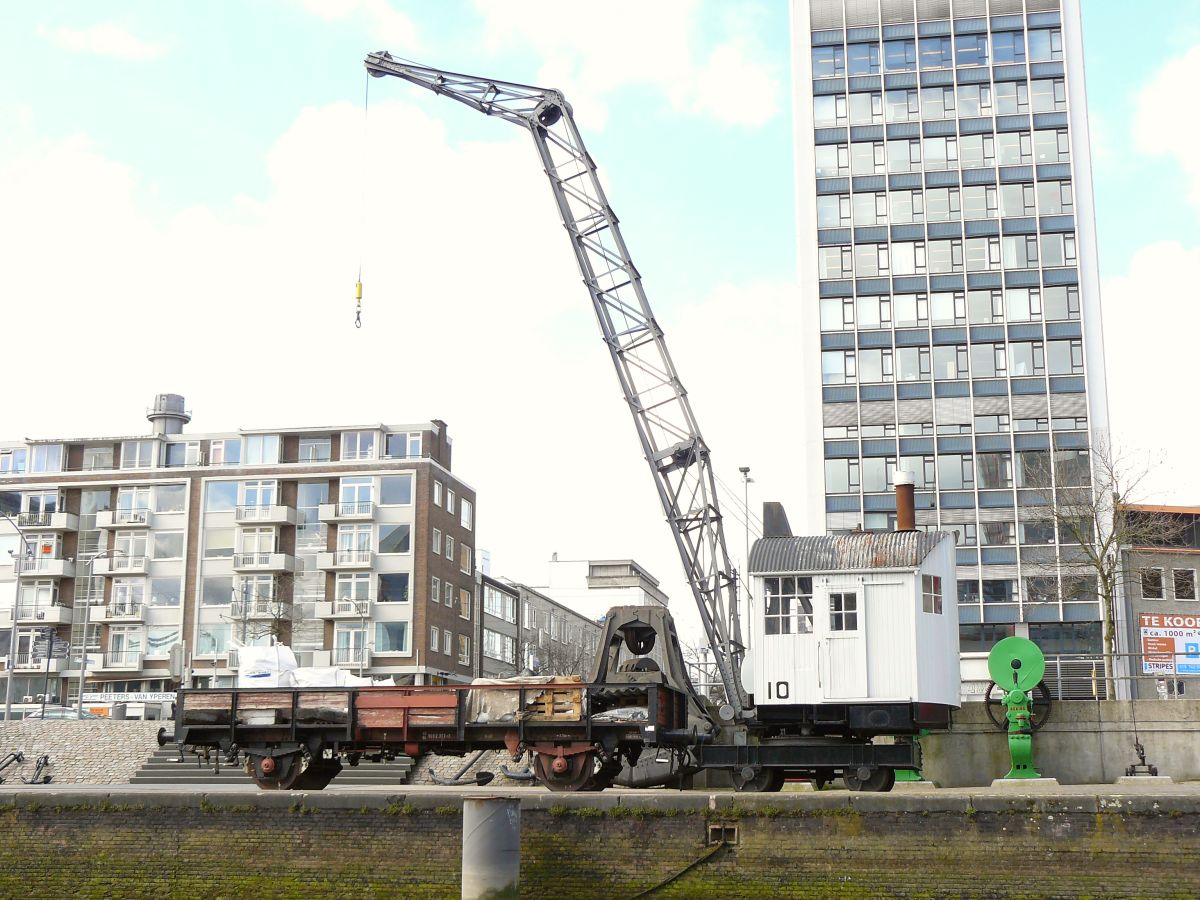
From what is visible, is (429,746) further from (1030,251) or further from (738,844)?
(1030,251)

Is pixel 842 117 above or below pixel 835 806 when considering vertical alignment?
above

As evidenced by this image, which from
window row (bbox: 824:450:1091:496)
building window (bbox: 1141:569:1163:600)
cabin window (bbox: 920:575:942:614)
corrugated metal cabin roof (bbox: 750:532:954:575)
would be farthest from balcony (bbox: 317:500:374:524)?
cabin window (bbox: 920:575:942:614)

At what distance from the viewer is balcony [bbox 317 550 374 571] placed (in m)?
78.0

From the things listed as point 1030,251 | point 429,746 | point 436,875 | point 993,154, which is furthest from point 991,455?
point 436,875

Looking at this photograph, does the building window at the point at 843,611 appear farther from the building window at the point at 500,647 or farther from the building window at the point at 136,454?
the building window at the point at 500,647

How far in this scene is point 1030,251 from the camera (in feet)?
226

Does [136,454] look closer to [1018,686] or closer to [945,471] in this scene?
[945,471]

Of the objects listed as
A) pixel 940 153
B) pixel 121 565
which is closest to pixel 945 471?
pixel 940 153

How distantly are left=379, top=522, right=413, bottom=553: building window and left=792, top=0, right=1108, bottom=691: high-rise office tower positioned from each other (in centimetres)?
2511

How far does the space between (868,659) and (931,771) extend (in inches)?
232

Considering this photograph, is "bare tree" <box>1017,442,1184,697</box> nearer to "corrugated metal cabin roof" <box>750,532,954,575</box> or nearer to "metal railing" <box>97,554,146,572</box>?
"corrugated metal cabin roof" <box>750,532,954,575</box>

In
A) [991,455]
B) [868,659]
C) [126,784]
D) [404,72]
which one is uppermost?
[404,72]

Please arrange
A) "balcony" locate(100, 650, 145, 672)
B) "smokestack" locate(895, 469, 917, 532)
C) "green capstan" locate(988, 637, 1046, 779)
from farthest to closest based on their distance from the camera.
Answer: "balcony" locate(100, 650, 145, 672)
"smokestack" locate(895, 469, 917, 532)
"green capstan" locate(988, 637, 1046, 779)

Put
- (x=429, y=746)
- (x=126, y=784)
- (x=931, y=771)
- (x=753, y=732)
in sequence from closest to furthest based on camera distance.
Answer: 1. (x=429, y=746)
2. (x=753, y=732)
3. (x=931, y=771)
4. (x=126, y=784)
